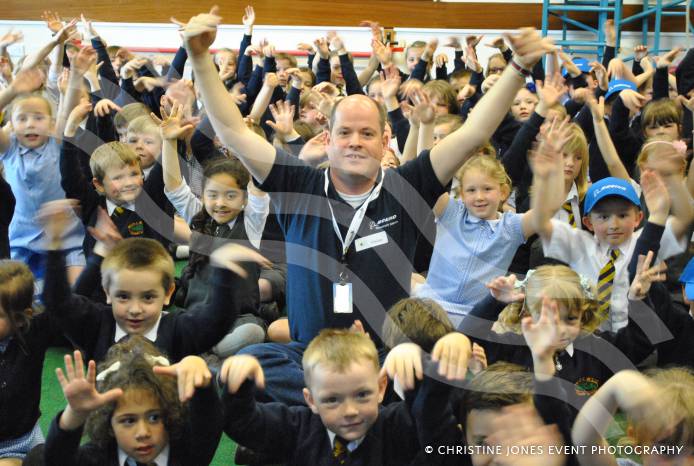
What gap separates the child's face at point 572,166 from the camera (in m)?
3.16

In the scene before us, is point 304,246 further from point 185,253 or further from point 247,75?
point 247,75

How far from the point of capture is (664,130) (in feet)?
12.5

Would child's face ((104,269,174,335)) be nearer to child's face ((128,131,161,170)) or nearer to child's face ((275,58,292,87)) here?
child's face ((128,131,161,170))

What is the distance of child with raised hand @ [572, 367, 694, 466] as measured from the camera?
1.52 metres

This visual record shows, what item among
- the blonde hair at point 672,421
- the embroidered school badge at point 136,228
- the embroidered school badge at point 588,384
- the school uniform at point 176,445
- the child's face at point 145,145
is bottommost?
the embroidered school badge at point 588,384

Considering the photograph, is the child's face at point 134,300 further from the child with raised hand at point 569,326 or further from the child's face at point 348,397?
the child with raised hand at point 569,326

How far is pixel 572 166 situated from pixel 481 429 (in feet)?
5.83

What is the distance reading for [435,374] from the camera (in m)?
1.60

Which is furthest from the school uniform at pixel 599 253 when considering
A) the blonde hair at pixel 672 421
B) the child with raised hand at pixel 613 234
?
the blonde hair at pixel 672 421

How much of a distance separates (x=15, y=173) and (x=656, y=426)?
290 centimetres

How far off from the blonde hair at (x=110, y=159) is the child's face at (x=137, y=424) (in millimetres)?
1741

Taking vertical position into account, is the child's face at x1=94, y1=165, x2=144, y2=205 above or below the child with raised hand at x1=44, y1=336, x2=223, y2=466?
above

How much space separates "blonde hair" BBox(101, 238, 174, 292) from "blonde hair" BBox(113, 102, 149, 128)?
2116 mm

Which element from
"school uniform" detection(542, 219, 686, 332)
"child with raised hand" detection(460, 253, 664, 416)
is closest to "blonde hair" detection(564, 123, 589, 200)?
"school uniform" detection(542, 219, 686, 332)
